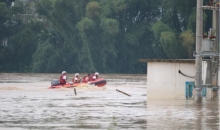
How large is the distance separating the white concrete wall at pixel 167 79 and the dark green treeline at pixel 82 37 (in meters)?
56.9

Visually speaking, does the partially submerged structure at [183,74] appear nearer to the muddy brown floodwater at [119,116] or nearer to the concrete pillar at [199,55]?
the concrete pillar at [199,55]

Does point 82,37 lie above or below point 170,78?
above

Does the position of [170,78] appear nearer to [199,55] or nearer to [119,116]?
[199,55]

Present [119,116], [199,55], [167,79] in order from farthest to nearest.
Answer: [167,79], [199,55], [119,116]

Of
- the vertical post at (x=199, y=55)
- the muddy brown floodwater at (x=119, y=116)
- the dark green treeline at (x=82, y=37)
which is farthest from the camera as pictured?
the dark green treeline at (x=82, y=37)

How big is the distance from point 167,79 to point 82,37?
62.2 metres

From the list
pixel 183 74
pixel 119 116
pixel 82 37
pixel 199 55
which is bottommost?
pixel 119 116

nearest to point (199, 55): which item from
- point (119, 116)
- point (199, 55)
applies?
point (199, 55)

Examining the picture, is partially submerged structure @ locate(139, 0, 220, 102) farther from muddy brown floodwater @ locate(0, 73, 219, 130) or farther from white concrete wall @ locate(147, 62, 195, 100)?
muddy brown floodwater @ locate(0, 73, 219, 130)

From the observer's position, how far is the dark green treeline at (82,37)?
91.7 metres

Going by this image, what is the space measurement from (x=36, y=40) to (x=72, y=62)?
5.32 m

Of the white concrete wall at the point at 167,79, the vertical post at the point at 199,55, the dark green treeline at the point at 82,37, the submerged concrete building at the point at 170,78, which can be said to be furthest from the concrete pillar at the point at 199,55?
the dark green treeline at the point at 82,37

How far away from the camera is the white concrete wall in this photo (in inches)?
1147

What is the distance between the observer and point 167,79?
2914 centimetres
